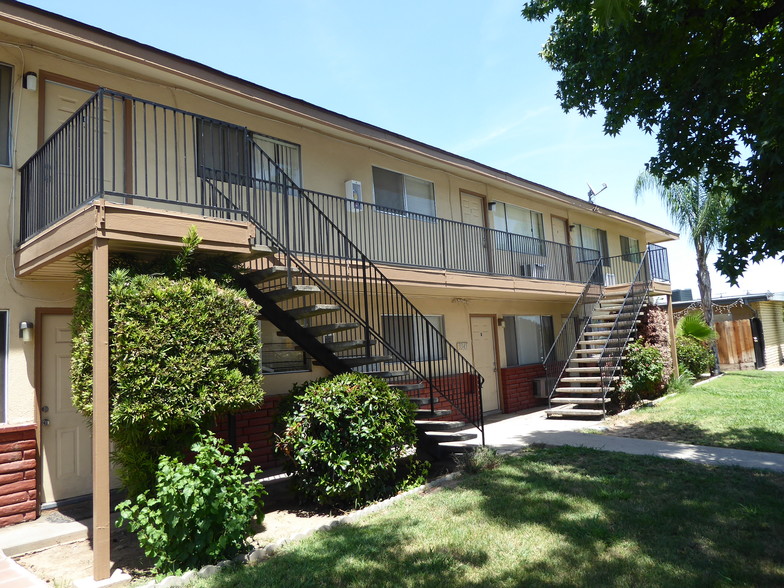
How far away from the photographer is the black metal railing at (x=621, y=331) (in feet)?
39.7

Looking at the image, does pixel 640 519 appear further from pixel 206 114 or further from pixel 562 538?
pixel 206 114

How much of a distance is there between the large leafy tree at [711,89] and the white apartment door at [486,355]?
6513 mm

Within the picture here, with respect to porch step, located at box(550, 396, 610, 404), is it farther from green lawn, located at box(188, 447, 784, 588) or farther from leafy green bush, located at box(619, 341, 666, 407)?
green lawn, located at box(188, 447, 784, 588)

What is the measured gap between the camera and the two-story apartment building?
576 cm

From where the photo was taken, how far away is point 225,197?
6.47 metres

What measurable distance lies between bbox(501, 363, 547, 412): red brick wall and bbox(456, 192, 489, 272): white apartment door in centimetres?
312

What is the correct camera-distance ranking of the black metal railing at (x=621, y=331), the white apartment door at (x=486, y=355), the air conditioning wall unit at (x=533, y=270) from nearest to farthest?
the black metal railing at (x=621, y=331), the white apartment door at (x=486, y=355), the air conditioning wall unit at (x=533, y=270)

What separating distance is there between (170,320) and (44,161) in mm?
2922

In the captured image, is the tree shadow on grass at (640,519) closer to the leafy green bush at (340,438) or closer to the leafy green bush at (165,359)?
the leafy green bush at (340,438)

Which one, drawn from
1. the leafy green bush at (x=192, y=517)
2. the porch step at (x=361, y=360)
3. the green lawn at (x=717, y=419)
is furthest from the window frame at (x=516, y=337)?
the leafy green bush at (x=192, y=517)

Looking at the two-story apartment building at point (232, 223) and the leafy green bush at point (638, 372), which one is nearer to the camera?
the two-story apartment building at point (232, 223)

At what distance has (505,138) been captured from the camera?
13.8m

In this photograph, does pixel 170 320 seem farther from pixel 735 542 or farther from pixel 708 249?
pixel 708 249

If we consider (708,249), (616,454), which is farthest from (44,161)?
(708,249)
